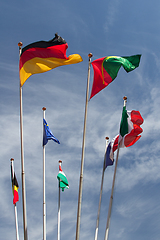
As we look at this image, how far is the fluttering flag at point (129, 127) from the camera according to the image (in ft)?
63.6

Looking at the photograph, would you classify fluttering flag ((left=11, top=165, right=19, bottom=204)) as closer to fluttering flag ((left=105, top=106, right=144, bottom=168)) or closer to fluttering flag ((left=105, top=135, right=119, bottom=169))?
fluttering flag ((left=105, top=135, right=119, bottom=169))

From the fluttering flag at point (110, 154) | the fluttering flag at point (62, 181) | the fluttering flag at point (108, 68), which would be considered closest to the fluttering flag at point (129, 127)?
the fluttering flag at point (108, 68)

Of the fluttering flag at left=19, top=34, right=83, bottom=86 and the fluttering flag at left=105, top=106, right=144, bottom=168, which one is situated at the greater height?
the fluttering flag at left=19, top=34, right=83, bottom=86

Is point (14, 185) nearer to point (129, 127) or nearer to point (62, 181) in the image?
point (62, 181)

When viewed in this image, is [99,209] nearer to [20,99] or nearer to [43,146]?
[43,146]

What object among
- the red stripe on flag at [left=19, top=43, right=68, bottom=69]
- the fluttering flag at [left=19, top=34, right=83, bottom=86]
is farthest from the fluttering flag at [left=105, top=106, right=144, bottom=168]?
the red stripe on flag at [left=19, top=43, right=68, bottom=69]

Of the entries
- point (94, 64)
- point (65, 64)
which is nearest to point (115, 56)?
point (94, 64)

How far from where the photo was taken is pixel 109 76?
62.1ft

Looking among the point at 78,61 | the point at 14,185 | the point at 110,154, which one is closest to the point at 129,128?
the point at 110,154

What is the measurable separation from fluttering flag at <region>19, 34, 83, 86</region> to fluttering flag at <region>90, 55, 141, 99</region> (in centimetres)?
226

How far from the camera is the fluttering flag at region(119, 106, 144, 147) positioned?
19375 mm

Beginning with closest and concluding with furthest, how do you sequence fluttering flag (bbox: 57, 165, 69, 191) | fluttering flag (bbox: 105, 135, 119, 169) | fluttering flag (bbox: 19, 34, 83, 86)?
1. fluttering flag (bbox: 19, 34, 83, 86)
2. fluttering flag (bbox: 105, 135, 119, 169)
3. fluttering flag (bbox: 57, 165, 69, 191)

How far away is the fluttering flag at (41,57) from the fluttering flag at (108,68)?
2256mm

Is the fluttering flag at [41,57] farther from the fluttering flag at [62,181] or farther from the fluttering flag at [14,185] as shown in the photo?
the fluttering flag at [62,181]
